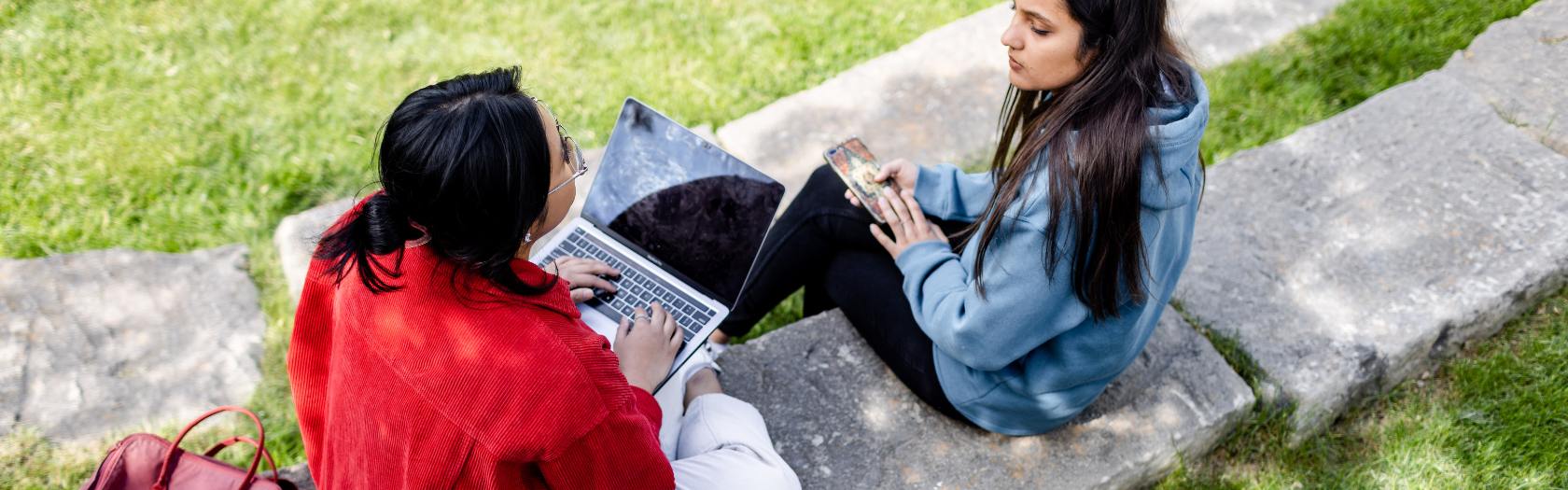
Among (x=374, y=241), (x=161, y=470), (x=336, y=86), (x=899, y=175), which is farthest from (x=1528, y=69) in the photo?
(x=336, y=86)

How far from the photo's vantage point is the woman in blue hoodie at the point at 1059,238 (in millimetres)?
1854

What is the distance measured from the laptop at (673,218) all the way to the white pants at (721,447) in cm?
19

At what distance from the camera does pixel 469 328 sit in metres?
1.66

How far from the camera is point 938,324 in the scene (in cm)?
213

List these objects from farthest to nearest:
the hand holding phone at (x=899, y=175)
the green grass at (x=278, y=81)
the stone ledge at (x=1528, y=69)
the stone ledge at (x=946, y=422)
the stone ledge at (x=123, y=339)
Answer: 1. the green grass at (x=278, y=81)
2. the stone ledge at (x=1528, y=69)
3. the stone ledge at (x=123, y=339)
4. the hand holding phone at (x=899, y=175)
5. the stone ledge at (x=946, y=422)

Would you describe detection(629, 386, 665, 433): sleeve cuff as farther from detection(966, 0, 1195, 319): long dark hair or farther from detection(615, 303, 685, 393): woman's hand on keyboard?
detection(966, 0, 1195, 319): long dark hair

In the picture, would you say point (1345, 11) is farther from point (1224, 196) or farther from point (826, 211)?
point (826, 211)

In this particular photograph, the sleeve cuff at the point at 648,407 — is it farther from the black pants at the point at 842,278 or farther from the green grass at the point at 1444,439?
the green grass at the point at 1444,439

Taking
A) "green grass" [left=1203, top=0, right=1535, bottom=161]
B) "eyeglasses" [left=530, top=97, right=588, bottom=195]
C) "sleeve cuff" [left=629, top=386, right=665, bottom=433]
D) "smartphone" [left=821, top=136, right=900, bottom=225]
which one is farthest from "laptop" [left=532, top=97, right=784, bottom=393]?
"green grass" [left=1203, top=0, right=1535, bottom=161]

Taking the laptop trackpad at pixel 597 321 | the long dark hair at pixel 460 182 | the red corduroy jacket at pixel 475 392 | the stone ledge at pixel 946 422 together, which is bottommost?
the stone ledge at pixel 946 422

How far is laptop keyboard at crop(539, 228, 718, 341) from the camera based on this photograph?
2312 millimetres

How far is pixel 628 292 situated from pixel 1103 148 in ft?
3.57

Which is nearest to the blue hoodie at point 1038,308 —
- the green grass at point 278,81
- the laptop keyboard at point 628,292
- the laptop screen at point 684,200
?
the laptop screen at point 684,200

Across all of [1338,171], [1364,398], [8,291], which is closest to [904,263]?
[1364,398]
